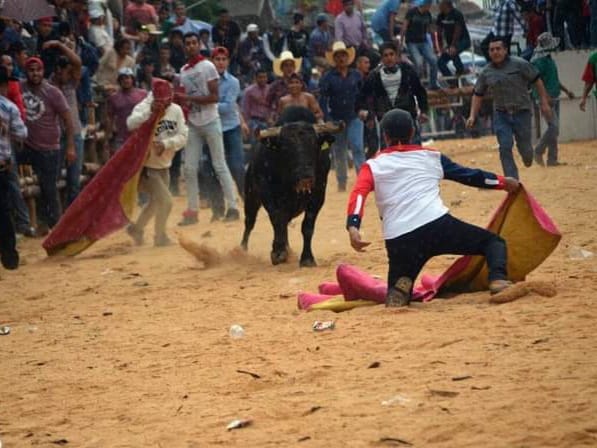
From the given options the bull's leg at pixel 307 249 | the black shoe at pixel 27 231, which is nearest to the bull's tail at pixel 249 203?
the bull's leg at pixel 307 249

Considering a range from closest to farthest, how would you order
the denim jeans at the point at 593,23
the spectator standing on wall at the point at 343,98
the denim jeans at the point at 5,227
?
the denim jeans at the point at 5,227 → the spectator standing on wall at the point at 343,98 → the denim jeans at the point at 593,23

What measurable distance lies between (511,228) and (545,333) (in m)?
2.00

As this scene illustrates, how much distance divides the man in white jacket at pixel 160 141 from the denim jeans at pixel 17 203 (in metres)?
1.43

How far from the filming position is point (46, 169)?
1694cm

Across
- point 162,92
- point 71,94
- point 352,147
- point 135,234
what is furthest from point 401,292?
point 352,147

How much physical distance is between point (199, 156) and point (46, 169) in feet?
6.37

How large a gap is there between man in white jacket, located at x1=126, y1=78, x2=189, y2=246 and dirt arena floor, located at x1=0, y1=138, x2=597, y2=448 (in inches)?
124

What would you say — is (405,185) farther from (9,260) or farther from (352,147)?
(352,147)

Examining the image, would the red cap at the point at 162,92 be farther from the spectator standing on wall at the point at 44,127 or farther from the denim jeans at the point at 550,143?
Result: the denim jeans at the point at 550,143

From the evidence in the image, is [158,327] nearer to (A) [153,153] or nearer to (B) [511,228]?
(B) [511,228]

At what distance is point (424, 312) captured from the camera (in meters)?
8.89

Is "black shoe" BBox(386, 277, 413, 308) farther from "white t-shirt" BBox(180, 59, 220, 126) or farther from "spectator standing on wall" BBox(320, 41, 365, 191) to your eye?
"spectator standing on wall" BBox(320, 41, 365, 191)

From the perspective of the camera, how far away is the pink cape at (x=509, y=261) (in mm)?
9453

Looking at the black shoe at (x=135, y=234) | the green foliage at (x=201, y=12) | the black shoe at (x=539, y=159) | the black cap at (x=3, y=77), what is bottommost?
the black shoe at (x=539, y=159)
